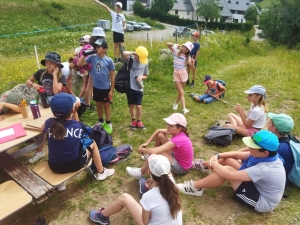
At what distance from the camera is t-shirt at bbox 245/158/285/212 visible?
2.72 m

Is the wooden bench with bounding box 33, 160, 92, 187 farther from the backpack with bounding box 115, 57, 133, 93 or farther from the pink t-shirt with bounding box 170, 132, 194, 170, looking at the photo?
the backpack with bounding box 115, 57, 133, 93

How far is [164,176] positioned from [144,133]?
9.45 ft

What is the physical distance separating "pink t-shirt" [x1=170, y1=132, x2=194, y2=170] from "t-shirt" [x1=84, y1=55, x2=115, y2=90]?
6.32 ft

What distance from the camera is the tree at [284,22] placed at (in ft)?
76.1

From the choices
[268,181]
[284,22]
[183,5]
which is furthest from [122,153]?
[183,5]

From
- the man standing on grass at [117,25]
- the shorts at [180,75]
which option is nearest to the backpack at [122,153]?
the shorts at [180,75]

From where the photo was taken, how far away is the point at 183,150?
3416 millimetres

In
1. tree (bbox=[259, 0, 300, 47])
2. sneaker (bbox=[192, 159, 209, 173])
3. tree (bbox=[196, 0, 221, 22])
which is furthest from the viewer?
tree (bbox=[196, 0, 221, 22])

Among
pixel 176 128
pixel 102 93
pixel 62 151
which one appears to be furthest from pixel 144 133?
pixel 62 151

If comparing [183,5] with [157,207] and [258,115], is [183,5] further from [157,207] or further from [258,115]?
[157,207]

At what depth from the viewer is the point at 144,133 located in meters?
4.99

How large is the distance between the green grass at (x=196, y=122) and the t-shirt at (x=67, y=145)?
737 millimetres

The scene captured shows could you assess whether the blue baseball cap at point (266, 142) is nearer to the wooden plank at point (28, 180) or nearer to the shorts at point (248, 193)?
the shorts at point (248, 193)

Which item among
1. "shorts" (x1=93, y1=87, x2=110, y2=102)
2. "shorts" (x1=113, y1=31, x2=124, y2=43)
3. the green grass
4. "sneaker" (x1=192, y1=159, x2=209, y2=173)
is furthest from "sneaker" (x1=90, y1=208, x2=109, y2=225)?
"shorts" (x1=113, y1=31, x2=124, y2=43)
